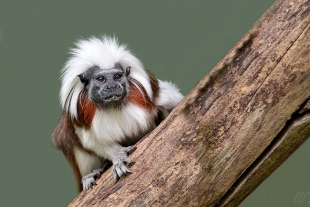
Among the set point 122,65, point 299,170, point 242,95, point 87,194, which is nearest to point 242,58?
point 242,95

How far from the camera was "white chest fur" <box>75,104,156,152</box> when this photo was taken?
351cm

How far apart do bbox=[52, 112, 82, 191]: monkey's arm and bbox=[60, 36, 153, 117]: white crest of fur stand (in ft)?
0.46

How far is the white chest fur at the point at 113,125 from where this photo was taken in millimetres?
3510

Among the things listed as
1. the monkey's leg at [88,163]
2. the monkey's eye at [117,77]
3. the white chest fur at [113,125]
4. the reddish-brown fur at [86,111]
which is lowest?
the monkey's leg at [88,163]

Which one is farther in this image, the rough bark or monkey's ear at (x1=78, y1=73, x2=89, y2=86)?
monkey's ear at (x1=78, y1=73, x2=89, y2=86)

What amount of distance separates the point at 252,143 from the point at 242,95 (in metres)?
0.30

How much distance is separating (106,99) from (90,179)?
0.65 meters

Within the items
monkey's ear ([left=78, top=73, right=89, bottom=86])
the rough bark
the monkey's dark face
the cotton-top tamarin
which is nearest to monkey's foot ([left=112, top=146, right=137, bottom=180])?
the rough bark

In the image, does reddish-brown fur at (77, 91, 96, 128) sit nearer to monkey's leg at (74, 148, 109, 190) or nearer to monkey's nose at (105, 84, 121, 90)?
monkey's nose at (105, 84, 121, 90)

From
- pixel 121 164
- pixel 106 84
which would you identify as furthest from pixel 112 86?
pixel 121 164

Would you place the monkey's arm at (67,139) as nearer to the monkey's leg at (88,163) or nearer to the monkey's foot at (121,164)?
the monkey's leg at (88,163)

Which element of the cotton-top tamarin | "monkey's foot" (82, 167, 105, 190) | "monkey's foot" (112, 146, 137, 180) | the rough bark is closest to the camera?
the rough bark

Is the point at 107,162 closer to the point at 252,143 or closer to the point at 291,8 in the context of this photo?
the point at 252,143

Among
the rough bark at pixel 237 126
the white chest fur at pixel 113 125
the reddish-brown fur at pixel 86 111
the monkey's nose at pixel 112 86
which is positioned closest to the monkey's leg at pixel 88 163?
the white chest fur at pixel 113 125
